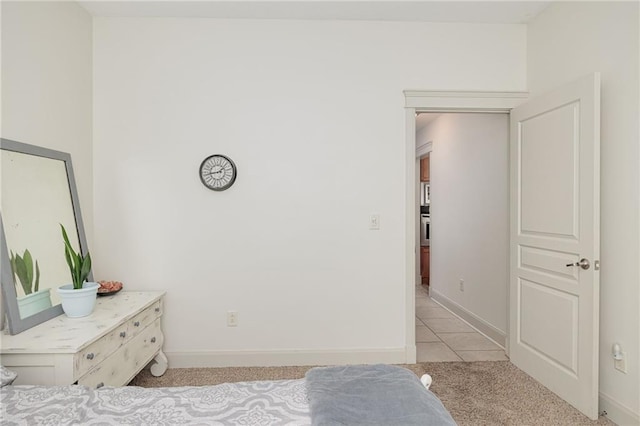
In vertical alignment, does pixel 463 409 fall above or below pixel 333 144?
below

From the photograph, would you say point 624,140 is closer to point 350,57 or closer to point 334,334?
point 350,57

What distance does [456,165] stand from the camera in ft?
15.3

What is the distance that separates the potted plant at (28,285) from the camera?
2.03 meters

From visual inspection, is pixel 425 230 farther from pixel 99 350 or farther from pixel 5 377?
pixel 5 377

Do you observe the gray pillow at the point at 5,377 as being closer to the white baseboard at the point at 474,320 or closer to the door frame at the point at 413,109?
the door frame at the point at 413,109

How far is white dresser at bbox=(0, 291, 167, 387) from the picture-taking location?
5.87 feet

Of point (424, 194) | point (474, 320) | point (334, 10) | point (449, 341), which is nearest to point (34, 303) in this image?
point (334, 10)

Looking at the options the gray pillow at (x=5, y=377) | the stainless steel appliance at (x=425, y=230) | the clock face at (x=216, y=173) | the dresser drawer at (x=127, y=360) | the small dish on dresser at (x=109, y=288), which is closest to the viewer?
the gray pillow at (x=5, y=377)

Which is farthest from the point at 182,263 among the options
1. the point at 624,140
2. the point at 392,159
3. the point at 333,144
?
the point at 624,140

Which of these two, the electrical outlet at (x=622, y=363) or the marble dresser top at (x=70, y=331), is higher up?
Answer: the marble dresser top at (x=70, y=331)

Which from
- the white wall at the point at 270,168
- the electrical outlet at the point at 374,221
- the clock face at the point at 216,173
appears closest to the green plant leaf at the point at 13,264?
the white wall at the point at 270,168

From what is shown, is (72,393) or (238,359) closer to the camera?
(72,393)

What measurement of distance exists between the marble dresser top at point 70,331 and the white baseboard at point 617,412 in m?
2.92

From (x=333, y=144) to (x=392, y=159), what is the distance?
492mm
